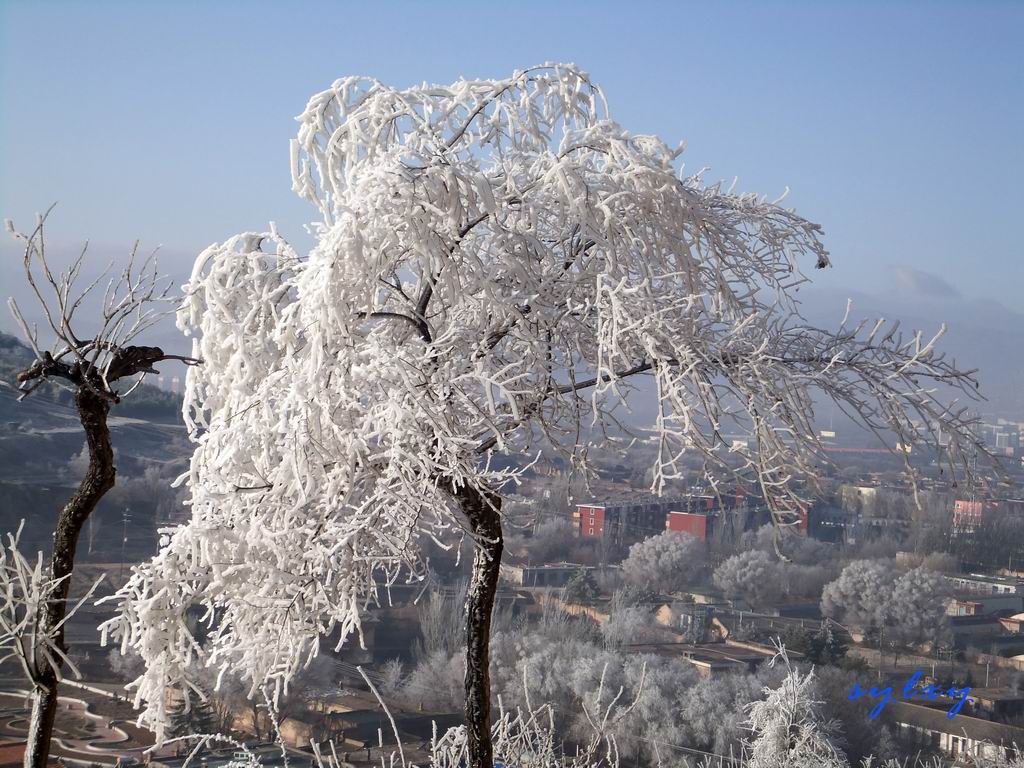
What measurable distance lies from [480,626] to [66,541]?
4.29 ft

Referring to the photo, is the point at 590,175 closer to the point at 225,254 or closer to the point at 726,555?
the point at 225,254

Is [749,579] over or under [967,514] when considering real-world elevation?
under

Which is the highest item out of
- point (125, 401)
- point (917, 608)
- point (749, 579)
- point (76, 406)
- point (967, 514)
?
point (125, 401)

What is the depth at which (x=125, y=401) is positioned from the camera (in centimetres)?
683

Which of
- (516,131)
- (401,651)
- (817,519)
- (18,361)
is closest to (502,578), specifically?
(401,651)

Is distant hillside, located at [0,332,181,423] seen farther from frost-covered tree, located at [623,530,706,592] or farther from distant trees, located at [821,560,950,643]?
distant trees, located at [821,560,950,643]

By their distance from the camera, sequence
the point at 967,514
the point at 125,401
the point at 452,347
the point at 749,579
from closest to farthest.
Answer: the point at 452,347 → the point at 125,401 → the point at 749,579 → the point at 967,514

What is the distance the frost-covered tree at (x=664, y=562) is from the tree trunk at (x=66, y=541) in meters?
5.68

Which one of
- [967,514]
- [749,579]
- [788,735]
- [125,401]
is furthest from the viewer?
[967,514]

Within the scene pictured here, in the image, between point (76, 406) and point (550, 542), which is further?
point (550, 542)

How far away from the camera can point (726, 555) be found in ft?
26.0

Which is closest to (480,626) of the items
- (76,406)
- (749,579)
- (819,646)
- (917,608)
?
(76,406)

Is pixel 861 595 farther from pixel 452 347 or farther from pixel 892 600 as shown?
pixel 452 347

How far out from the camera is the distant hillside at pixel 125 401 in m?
6.21
